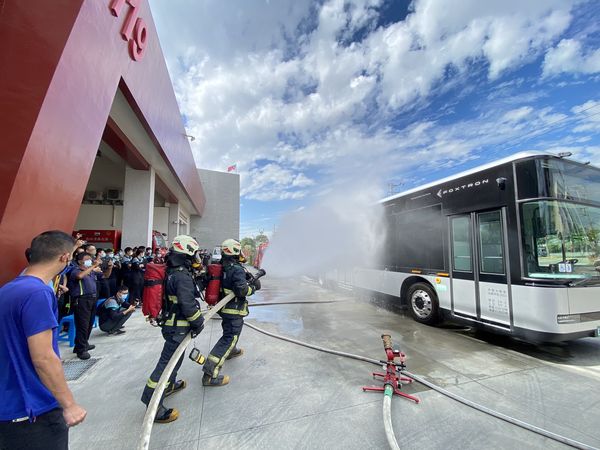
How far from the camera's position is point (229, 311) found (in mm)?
3783

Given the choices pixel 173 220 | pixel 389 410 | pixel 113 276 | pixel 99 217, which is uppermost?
pixel 173 220

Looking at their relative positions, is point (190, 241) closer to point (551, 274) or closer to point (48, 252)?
point (48, 252)

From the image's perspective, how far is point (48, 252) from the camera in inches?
63.2

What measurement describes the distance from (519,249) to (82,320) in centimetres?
675

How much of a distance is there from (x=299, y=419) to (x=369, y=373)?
1.36 metres

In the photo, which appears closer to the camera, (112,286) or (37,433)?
(37,433)

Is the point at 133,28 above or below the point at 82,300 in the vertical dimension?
above

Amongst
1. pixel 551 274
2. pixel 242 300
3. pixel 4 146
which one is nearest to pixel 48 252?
pixel 4 146

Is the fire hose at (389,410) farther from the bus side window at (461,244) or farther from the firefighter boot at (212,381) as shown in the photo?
the bus side window at (461,244)

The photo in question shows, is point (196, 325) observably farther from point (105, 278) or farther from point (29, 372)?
point (105, 278)

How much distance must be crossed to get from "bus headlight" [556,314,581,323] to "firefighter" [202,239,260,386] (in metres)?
4.14

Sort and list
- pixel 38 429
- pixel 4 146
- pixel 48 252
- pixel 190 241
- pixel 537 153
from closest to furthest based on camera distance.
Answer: pixel 38 429
pixel 48 252
pixel 4 146
pixel 190 241
pixel 537 153

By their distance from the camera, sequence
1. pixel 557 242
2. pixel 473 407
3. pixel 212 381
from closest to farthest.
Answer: pixel 473 407
pixel 212 381
pixel 557 242

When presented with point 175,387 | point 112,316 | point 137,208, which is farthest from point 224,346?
point 137,208
